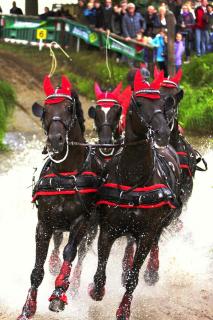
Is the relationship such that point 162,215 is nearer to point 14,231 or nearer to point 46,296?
point 46,296

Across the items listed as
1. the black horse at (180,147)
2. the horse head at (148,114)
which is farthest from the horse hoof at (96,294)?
the black horse at (180,147)

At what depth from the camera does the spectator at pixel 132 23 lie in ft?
67.2

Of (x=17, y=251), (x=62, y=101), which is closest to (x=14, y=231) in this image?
(x=17, y=251)

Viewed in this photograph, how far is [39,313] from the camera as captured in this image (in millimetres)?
8164

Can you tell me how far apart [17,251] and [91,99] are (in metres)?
10.7

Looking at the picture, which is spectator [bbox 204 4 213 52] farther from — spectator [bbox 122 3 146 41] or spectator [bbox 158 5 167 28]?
spectator [bbox 122 3 146 41]

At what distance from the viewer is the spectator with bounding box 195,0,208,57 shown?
20.5 meters


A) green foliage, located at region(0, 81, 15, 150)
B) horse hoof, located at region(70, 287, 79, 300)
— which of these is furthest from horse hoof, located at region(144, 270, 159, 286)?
green foliage, located at region(0, 81, 15, 150)

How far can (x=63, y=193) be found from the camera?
304 inches

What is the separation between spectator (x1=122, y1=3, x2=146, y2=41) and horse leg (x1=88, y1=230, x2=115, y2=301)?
13224 millimetres

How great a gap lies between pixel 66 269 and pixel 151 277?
1.70 metres

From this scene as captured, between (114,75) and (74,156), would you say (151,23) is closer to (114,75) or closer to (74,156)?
(114,75)

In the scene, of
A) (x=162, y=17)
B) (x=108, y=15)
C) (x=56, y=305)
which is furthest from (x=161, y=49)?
(x=56, y=305)

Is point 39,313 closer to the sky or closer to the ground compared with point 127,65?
closer to the ground
